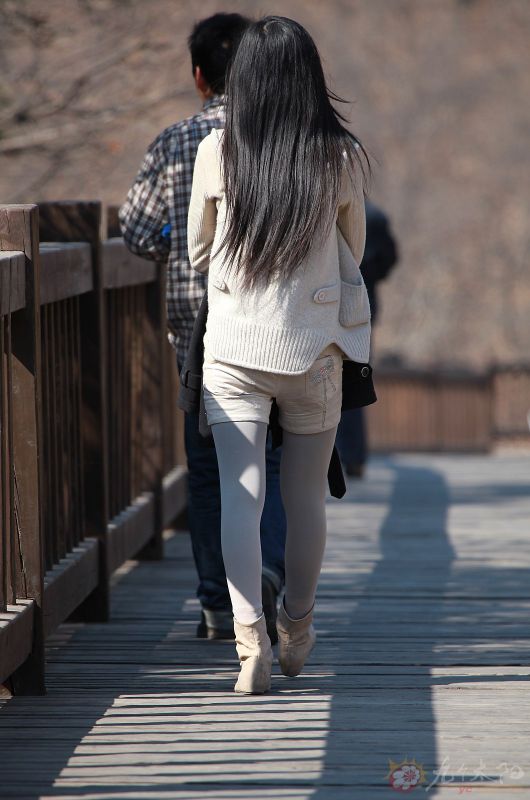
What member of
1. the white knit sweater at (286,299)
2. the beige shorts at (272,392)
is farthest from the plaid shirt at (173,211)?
the beige shorts at (272,392)

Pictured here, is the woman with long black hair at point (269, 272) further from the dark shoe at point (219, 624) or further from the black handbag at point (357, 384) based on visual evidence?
the dark shoe at point (219, 624)

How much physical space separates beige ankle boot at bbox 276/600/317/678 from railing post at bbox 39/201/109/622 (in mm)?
895

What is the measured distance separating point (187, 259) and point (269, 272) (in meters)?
0.70

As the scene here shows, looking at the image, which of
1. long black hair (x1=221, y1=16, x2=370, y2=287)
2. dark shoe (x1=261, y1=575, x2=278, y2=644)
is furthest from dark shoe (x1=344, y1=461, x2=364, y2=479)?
→ long black hair (x1=221, y1=16, x2=370, y2=287)

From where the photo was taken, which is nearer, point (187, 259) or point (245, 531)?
point (245, 531)

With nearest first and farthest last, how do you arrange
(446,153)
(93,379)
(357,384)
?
(357,384)
(93,379)
(446,153)

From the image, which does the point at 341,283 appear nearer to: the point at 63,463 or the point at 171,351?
the point at 63,463

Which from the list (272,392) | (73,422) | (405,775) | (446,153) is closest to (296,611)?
(272,392)

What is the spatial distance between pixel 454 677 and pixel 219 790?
103 centimetres

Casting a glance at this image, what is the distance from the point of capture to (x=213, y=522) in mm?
3770

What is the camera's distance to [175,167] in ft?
12.0

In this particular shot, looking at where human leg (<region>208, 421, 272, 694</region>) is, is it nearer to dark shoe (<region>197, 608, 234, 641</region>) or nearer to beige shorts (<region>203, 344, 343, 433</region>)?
beige shorts (<region>203, 344, 343, 433</region>)

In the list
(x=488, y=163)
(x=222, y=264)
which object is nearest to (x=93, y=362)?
(x=222, y=264)

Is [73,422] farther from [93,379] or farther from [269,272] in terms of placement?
[269,272]
